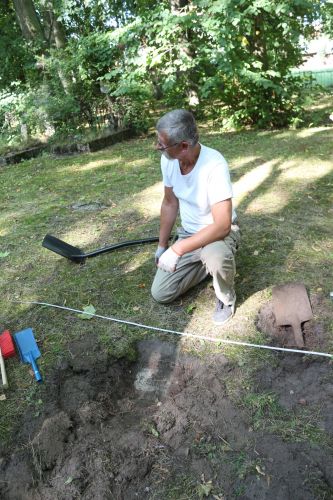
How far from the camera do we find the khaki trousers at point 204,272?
2.64 meters

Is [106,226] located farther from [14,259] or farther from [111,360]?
[111,360]

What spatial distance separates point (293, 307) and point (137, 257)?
5.43 feet

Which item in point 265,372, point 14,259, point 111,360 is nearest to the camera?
point 265,372

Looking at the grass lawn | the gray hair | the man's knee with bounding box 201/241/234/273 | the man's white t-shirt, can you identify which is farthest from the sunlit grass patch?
the gray hair

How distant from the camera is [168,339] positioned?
8.97 ft

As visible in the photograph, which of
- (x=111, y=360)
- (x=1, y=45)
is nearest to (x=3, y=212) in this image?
(x=111, y=360)

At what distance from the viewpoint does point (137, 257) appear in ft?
12.6

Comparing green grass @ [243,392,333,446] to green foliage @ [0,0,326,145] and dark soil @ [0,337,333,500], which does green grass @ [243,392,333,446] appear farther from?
green foliage @ [0,0,326,145]

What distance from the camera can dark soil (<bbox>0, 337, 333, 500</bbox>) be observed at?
1807mm

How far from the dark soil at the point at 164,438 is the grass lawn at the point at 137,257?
106mm

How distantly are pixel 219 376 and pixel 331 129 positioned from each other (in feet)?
22.7

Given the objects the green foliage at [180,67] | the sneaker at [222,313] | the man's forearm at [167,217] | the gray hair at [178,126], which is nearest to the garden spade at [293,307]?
the sneaker at [222,313]

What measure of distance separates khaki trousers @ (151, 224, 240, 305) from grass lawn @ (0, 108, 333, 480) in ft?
0.46

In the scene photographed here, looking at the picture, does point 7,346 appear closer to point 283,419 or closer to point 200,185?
point 200,185
